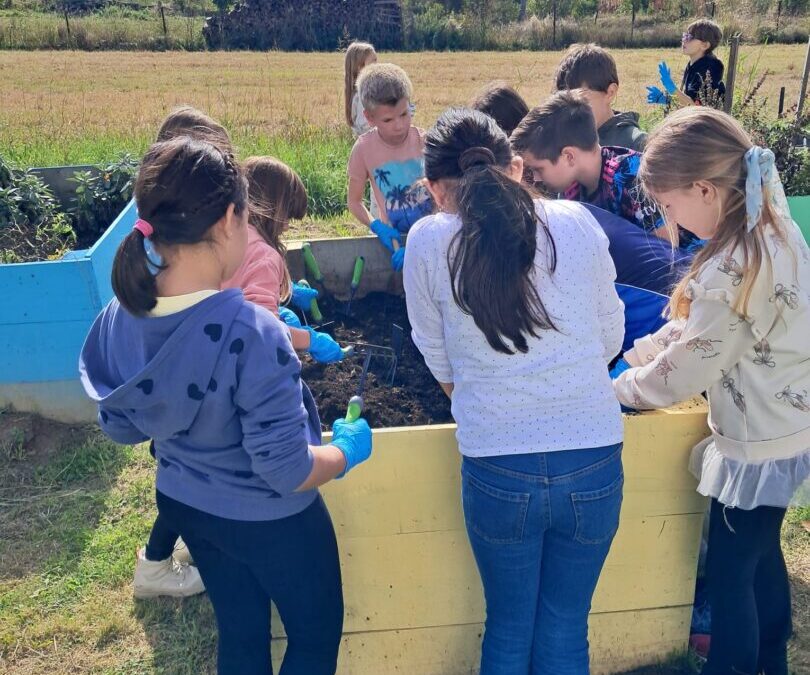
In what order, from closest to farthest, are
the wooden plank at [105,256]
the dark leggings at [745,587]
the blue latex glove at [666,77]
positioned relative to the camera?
the dark leggings at [745,587]
the wooden plank at [105,256]
the blue latex glove at [666,77]

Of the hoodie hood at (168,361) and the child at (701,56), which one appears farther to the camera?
the child at (701,56)

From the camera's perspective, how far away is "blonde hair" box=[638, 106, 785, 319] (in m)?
1.75

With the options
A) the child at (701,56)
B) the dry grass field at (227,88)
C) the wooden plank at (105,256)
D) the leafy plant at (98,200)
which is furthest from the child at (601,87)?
the dry grass field at (227,88)

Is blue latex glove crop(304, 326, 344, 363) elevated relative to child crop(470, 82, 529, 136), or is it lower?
lower

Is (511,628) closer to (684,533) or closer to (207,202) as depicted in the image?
(684,533)

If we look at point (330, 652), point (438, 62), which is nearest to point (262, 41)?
point (438, 62)

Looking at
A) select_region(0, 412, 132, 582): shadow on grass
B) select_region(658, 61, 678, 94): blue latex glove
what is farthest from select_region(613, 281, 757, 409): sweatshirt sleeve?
select_region(658, 61, 678, 94): blue latex glove

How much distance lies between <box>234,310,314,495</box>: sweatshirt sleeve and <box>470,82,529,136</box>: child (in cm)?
180

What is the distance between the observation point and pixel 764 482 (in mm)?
1889

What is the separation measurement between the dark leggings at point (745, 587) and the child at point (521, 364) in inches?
17.6

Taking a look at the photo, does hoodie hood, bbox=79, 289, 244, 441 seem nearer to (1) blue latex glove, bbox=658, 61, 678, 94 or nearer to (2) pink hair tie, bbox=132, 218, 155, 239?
(2) pink hair tie, bbox=132, 218, 155, 239

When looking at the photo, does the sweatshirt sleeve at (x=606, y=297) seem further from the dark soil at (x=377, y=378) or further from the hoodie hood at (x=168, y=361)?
the dark soil at (x=377, y=378)

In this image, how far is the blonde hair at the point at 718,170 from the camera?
175cm

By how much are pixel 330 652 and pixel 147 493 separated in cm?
175
